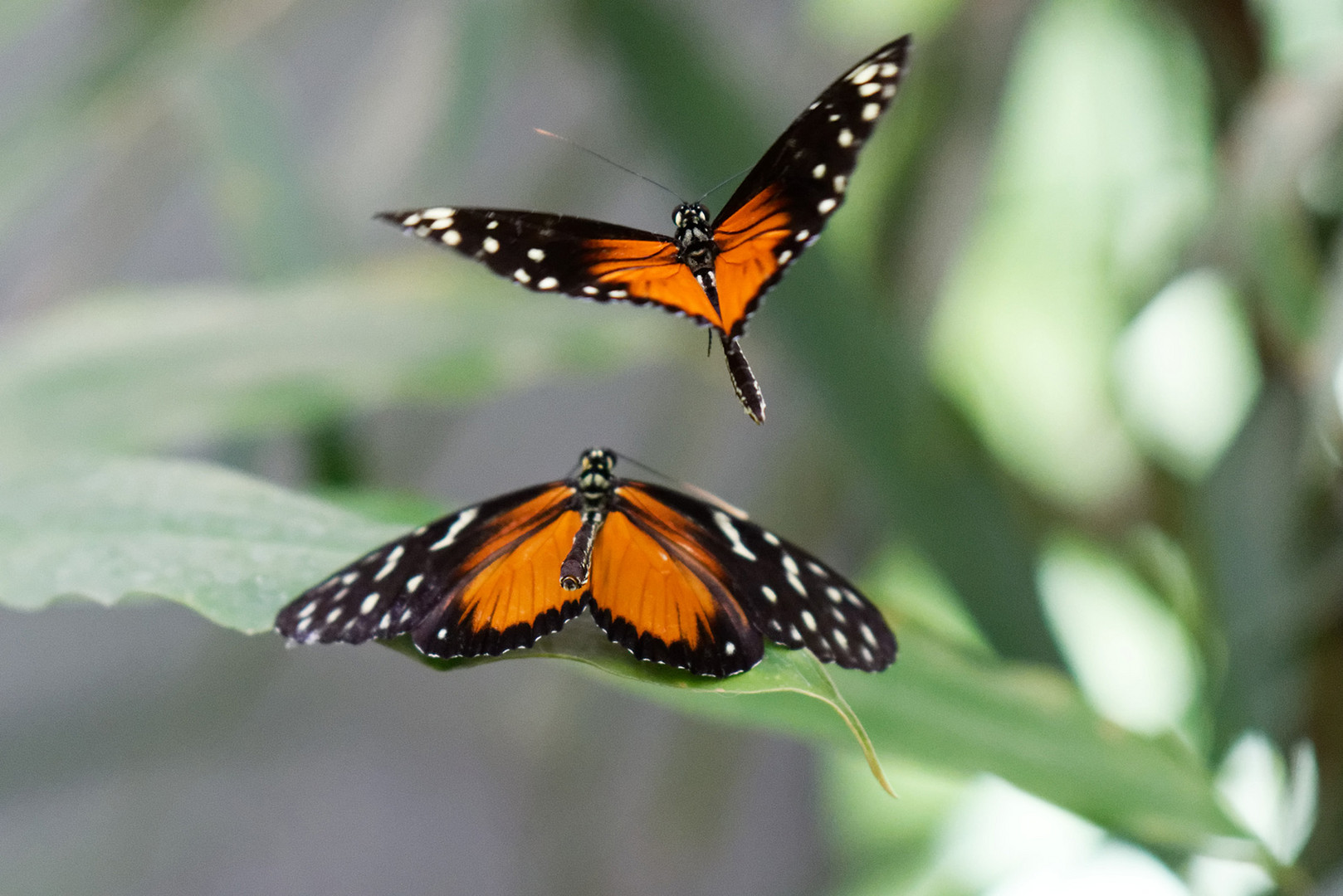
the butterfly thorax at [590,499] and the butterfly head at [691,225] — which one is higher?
the butterfly head at [691,225]

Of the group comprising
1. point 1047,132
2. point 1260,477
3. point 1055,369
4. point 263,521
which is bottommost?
point 263,521

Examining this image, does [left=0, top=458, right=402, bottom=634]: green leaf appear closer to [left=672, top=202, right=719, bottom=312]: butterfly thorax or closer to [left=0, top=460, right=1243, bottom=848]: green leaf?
[left=0, top=460, right=1243, bottom=848]: green leaf

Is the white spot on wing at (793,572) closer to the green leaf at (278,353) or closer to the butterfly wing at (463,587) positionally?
the butterfly wing at (463,587)

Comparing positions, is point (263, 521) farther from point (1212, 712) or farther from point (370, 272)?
point (1212, 712)

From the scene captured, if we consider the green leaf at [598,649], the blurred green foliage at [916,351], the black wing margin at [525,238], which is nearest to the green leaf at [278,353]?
the blurred green foliage at [916,351]

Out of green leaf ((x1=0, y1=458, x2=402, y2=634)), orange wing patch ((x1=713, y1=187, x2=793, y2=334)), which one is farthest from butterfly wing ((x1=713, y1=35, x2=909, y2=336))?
green leaf ((x1=0, y1=458, x2=402, y2=634))

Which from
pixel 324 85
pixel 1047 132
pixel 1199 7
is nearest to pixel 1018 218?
pixel 1047 132

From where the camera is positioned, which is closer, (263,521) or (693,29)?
(263,521)

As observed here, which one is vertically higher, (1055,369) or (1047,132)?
(1047,132)
